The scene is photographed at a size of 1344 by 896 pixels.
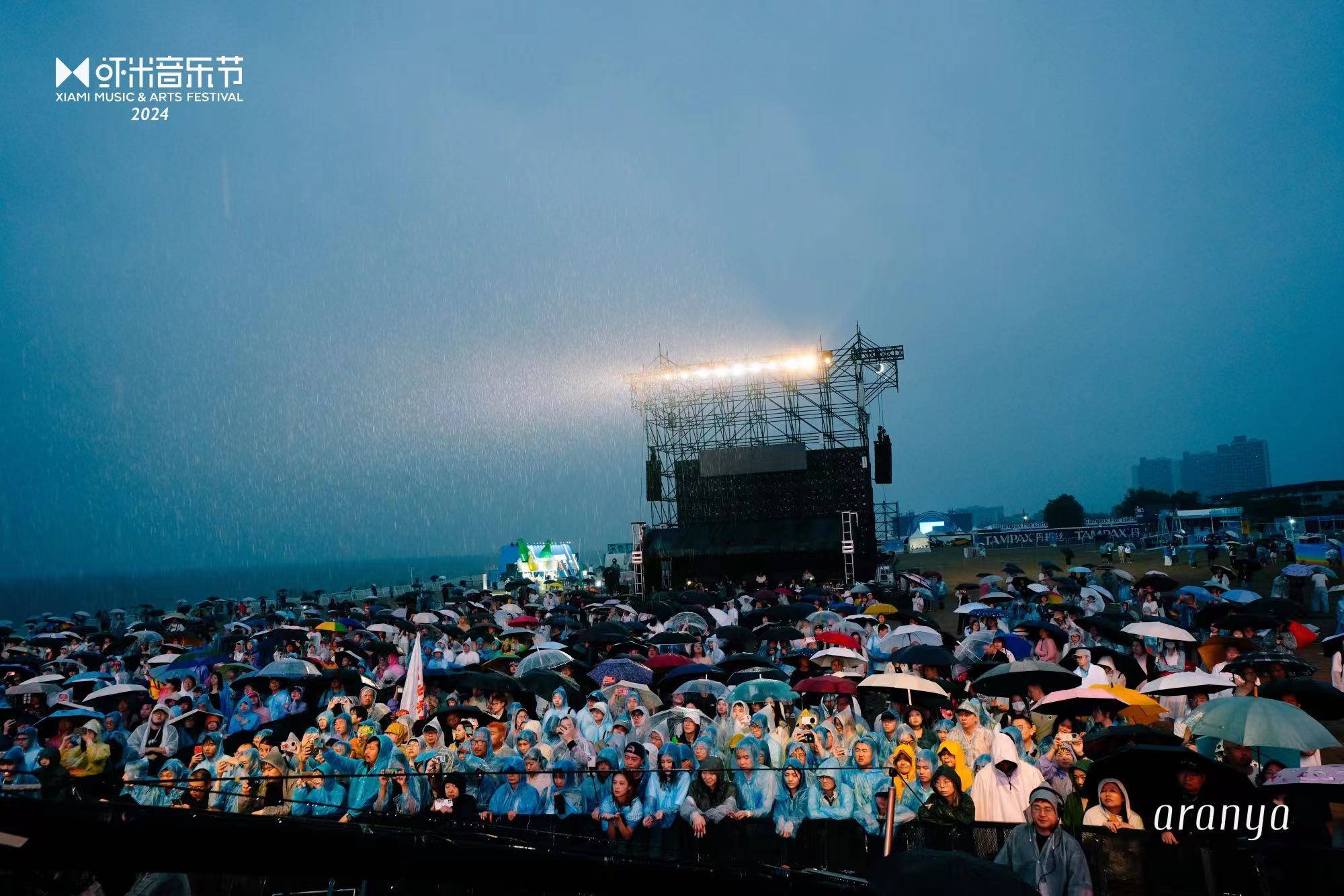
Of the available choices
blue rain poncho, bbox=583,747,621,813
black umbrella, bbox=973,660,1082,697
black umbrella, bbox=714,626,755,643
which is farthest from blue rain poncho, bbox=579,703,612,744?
black umbrella, bbox=714,626,755,643

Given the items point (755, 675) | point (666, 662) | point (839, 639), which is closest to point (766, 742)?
point (755, 675)

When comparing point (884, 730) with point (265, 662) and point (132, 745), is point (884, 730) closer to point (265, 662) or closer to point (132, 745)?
point (132, 745)

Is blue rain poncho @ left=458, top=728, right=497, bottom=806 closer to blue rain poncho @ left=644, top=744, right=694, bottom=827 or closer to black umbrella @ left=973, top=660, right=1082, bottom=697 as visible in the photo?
blue rain poncho @ left=644, top=744, right=694, bottom=827

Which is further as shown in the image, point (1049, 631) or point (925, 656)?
point (1049, 631)

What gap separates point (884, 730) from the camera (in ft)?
23.3

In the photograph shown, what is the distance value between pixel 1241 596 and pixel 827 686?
991cm

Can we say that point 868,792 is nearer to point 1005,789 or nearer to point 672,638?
point 1005,789

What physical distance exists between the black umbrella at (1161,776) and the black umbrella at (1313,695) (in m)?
2.47

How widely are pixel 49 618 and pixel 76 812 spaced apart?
26.7 m

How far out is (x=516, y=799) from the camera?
600 centimetres

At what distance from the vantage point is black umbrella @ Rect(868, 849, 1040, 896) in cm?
306

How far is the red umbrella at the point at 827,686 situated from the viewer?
8.78m

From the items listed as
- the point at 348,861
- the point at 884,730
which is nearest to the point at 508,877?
the point at 348,861

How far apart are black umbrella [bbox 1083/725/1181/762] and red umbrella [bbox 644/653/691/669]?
617 cm
